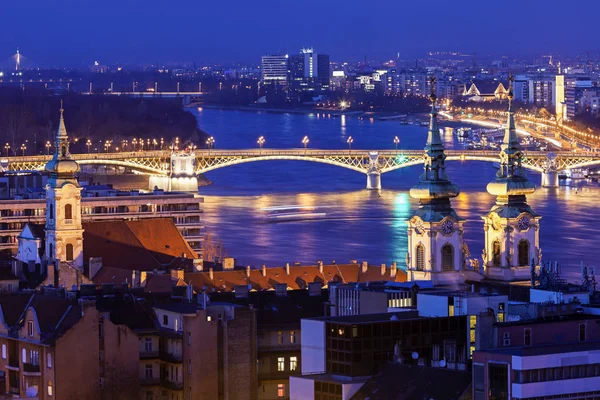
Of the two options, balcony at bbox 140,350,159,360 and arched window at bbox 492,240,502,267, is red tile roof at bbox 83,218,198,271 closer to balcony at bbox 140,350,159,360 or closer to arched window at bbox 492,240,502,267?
arched window at bbox 492,240,502,267

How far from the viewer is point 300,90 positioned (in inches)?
4919

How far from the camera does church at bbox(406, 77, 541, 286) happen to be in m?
21.2

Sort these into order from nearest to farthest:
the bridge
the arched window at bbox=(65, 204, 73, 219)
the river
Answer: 1. the arched window at bbox=(65, 204, 73, 219)
2. the river
3. the bridge

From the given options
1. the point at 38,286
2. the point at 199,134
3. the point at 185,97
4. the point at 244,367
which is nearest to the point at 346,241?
the point at 38,286

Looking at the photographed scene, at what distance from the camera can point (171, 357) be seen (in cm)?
1738

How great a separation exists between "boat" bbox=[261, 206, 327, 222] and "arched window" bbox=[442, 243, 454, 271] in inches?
775

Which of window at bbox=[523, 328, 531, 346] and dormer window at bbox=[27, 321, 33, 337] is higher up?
window at bbox=[523, 328, 531, 346]

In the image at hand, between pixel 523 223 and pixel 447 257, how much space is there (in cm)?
77

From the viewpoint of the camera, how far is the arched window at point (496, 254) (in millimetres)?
21359

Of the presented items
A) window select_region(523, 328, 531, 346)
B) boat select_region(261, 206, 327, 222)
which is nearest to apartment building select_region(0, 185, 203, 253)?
boat select_region(261, 206, 327, 222)

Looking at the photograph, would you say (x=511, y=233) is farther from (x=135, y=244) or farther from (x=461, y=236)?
(x=135, y=244)

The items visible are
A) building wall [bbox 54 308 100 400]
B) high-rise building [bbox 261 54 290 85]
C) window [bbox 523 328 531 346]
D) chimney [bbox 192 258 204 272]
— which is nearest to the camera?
window [bbox 523 328 531 346]

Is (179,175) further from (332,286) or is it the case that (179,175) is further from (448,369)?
(448,369)

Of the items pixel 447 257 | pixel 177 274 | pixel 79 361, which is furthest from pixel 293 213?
pixel 79 361
